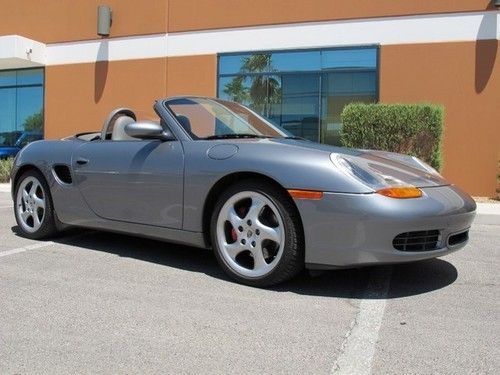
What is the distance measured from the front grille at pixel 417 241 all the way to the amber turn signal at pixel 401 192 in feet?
0.77

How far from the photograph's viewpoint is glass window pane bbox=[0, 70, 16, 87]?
16266mm

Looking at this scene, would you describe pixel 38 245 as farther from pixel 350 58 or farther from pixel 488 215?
pixel 350 58

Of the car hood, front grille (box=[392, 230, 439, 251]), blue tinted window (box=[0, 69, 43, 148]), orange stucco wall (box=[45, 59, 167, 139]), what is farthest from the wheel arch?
blue tinted window (box=[0, 69, 43, 148])

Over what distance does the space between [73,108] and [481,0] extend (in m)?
10.1

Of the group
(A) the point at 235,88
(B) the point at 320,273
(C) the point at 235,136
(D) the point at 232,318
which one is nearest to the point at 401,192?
(B) the point at 320,273

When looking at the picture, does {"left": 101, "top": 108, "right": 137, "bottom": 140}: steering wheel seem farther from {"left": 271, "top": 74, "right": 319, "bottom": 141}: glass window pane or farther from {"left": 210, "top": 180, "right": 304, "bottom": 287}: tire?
{"left": 271, "top": 74, "right": 319, "bottom": 141}: glass window pane

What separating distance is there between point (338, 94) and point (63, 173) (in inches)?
313

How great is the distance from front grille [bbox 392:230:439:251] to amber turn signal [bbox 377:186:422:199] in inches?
9.2

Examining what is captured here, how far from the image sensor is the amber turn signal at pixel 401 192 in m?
3.48

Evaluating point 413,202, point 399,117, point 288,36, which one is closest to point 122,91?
point 288,36

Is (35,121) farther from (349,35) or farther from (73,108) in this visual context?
(349,35)

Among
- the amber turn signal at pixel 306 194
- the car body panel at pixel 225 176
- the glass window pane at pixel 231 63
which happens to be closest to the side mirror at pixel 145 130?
the car body panel at pixel 225 176

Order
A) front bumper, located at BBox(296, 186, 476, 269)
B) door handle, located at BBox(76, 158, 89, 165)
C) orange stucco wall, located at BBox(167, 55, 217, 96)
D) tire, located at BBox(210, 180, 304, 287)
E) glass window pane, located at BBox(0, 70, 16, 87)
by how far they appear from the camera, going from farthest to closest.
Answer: glass window pane, located at BBox(0, 70, 16, 87) → orange stucco wall, located at BBox(167, 55, 217, 96) → door handle, located at BBox(76, 158, 89, 165) → tire, located at BBox(210, 180, 304, 287) → front bumper, located at BBox(296, 186, 476, 269)

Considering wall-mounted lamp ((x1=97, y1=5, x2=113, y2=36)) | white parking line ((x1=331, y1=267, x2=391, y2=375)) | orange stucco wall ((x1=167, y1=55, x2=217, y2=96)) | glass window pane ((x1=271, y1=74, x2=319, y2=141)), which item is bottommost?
white parking line ((x1=331, y1=267, x2=391, y2=375))
